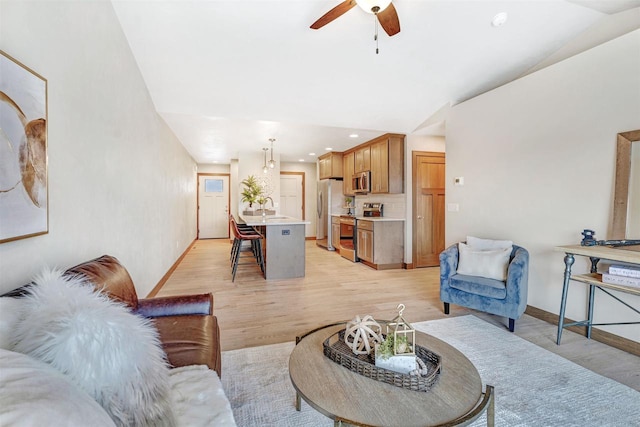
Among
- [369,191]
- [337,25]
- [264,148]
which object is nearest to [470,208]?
[369,191]

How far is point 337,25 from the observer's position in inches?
115

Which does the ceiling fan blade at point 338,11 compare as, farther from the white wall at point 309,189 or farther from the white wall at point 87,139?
the white wall at point 309,189

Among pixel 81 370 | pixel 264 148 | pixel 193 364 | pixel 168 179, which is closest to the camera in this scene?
pixel 81 370

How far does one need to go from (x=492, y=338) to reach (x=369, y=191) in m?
3.74

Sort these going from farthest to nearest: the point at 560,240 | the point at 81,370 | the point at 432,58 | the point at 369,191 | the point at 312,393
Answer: the point at 369,191 < the point at 432,58 < the point at 560,240 < the point at 312,393 < the point at 81,370

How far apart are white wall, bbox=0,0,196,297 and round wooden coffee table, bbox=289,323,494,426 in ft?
4.77

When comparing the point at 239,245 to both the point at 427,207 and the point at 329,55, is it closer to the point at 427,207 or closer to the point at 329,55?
the point at 329,55

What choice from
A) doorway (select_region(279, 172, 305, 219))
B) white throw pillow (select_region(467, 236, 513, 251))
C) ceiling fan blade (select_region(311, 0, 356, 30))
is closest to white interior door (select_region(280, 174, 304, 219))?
doorway (select_region(279, 172, 305, 219))

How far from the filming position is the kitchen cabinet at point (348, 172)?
6701mm

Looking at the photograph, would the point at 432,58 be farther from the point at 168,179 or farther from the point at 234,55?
the point at 168,179

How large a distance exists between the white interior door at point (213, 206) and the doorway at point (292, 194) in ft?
6.66

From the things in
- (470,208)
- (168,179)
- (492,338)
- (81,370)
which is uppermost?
(168,179)

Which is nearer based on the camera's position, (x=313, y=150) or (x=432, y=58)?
(x=432, y=58)

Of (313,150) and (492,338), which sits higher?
(313,150)
